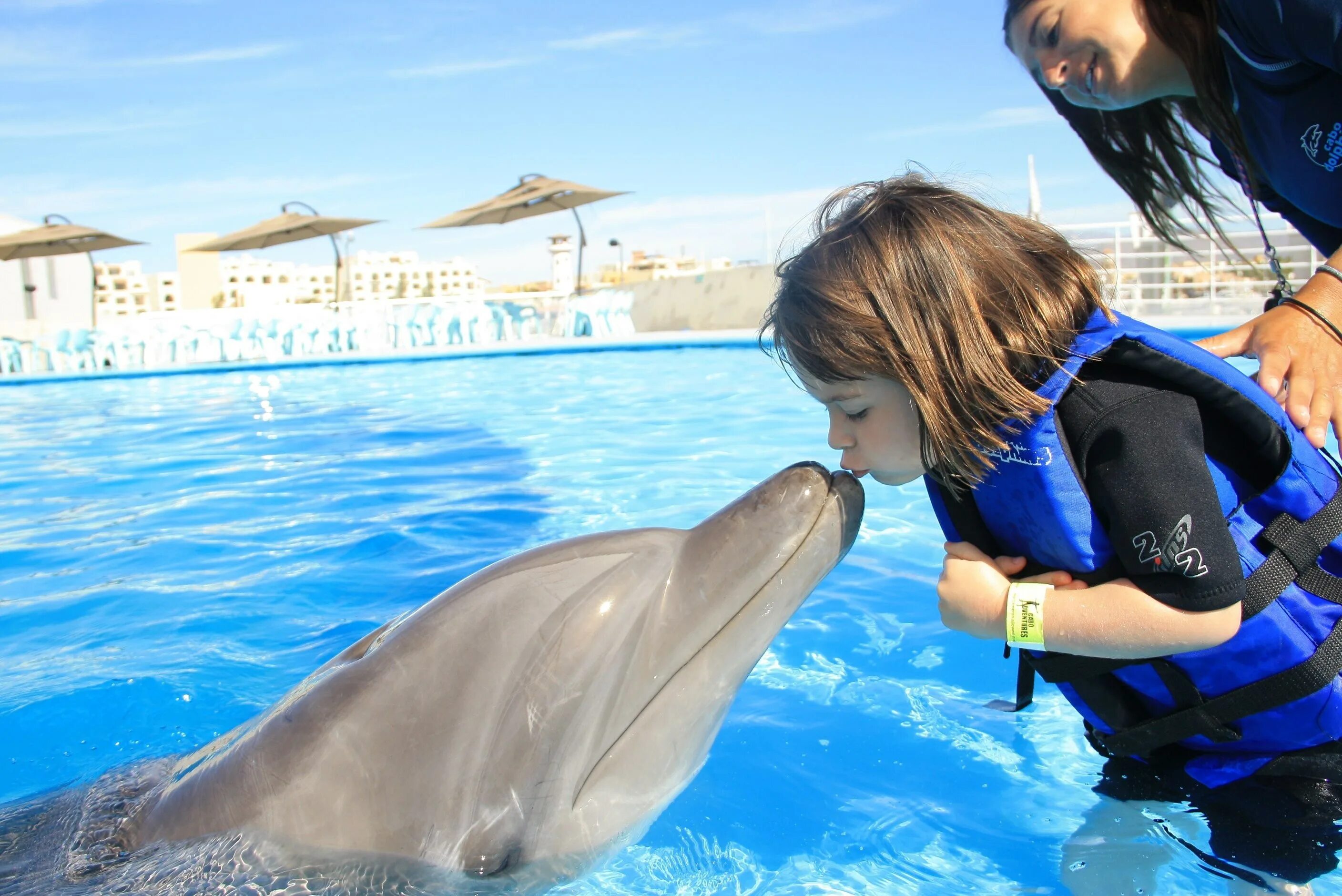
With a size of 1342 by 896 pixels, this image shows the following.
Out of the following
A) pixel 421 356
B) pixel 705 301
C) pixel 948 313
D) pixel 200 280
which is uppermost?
pixel 200 280

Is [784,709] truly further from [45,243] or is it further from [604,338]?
[45,243]

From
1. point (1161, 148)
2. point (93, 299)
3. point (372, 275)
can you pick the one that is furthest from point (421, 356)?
point (372, 275)

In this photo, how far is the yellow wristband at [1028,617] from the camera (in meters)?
1.96

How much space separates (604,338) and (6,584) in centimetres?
1588

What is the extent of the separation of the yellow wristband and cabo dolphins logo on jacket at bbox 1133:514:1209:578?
210 mm

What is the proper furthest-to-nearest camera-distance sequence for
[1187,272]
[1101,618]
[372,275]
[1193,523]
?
[372,275]
[1187,272]
[1101,618]
[1193,523]

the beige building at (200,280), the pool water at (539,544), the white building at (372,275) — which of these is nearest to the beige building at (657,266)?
the white building at (372,275)

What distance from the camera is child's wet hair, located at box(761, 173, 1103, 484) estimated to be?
196 cm

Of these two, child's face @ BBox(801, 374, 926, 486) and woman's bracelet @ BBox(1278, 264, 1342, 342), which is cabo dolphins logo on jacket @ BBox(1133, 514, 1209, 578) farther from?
woman's bracelet @ BBox(1278, 264, 1342, 342)

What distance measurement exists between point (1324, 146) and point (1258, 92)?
0.18 meters

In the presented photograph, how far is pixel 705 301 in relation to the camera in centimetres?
2488

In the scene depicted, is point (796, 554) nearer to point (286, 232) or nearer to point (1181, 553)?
point (1181, 553)

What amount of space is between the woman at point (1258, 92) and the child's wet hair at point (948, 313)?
446 millimetres

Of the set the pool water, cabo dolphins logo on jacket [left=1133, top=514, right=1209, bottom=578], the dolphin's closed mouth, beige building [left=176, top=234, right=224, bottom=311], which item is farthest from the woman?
beige building [left=176, top=234, right=224, bottom=311]
